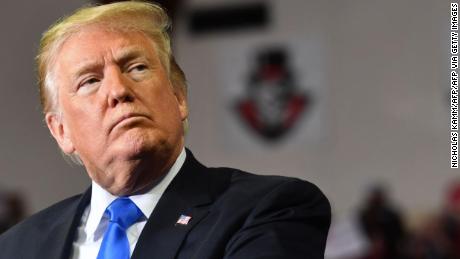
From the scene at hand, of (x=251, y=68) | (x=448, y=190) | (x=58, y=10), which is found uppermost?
(x=58, y=10)

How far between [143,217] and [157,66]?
0.41m

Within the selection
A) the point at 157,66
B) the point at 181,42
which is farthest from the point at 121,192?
the point at 181,42

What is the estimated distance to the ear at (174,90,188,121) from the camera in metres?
2.78

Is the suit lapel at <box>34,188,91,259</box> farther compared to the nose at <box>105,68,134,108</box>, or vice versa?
the suit lapel at <box>34,188,91,259</box>

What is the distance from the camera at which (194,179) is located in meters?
2.72

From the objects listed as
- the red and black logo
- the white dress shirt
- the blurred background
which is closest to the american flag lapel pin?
the white dress shirt

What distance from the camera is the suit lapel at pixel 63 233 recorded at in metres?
2.70

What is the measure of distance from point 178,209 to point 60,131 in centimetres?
48

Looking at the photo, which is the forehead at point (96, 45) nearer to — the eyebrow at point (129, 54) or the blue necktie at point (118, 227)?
the eyebrow at point (129, 54)

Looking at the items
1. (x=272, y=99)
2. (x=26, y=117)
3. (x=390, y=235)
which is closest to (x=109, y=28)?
(x=390, y=235)

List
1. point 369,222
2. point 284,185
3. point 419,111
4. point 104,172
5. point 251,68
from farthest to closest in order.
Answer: point 251,68 < point 419,111 < point 369,222 < point 104,172 < point 284,185

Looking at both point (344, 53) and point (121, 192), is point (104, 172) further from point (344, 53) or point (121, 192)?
point (344, 53)

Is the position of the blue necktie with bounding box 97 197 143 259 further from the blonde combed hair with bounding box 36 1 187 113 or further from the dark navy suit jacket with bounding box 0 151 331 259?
the blonde combed hair with bounding box 36 1 187 113

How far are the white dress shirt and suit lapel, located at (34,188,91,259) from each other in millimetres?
22
